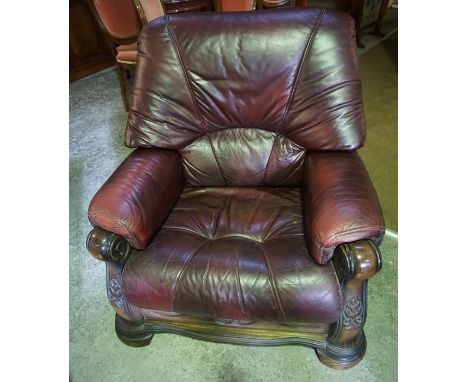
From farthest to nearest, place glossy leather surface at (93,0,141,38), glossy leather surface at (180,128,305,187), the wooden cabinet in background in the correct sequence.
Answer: the wooden cabinet in background, glossy leather surface at (93,0,141,38), glossy leather surface at (180,128,305,187)

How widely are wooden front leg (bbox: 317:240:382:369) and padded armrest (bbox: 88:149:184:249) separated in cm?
60

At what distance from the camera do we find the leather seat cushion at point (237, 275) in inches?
39.6

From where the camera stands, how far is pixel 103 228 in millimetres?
1079

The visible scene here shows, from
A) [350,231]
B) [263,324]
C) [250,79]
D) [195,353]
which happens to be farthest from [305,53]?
[195,353]

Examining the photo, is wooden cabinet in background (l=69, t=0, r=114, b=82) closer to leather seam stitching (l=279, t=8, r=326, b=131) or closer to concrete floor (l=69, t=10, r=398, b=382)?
concrete floor (l=69, t=10, r=398, b=382)

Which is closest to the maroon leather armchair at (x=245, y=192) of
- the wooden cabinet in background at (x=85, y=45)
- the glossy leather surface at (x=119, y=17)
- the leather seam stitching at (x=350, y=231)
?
the leather seam stitching at (x=350, y=231)

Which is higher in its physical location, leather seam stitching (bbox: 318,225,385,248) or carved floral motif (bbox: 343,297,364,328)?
leather seam stitching (bbox: 318,225,385,248)

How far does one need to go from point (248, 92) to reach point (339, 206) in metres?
0.57

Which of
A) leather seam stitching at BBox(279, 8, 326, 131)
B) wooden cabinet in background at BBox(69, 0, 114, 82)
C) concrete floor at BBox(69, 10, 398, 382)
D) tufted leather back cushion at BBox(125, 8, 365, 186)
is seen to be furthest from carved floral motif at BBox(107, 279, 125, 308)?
wooden cabinet in background at BBox(69, 0, 114, 82)

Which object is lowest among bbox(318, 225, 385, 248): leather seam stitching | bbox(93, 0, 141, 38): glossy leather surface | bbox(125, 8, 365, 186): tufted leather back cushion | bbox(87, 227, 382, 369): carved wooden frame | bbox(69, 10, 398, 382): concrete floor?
bbox(69, 10, 398, 382): concrete floor

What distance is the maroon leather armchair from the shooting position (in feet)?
3.35

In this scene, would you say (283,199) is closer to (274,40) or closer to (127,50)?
(274,40)

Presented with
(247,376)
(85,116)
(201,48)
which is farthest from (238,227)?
(85,116)

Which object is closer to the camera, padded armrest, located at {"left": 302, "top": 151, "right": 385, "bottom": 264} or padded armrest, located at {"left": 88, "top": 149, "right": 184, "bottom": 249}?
padded armrest, located at {"left": 302, "top": 151, "right": 385, "bottom": 264}
